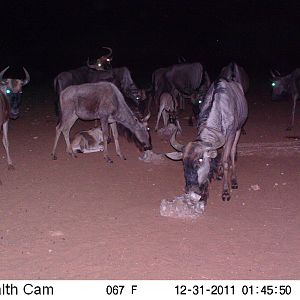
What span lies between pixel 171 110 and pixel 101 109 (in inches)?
115

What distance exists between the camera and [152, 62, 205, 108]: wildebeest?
1608 centimetres

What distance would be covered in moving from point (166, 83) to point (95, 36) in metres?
45.2

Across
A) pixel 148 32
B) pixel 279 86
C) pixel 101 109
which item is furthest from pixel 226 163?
pixel 148 32

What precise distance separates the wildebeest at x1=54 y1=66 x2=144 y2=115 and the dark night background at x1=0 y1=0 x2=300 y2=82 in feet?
67.3

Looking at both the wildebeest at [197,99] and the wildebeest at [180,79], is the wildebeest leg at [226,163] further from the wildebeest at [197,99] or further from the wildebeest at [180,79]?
the wildebeest at [180,79]

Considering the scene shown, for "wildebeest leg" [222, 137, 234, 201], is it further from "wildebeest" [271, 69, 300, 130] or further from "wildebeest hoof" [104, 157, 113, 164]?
"wildebeest" [271, 69, 300, 130]

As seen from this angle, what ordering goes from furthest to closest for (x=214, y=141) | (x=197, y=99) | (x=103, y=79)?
(x=103, y=79) → (x=197, y=99) → (x=214, y=141)

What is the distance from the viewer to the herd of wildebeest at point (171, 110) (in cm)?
750

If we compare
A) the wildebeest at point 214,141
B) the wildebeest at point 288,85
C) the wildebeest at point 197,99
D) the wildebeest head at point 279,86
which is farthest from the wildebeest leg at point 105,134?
the wildebeest head at point 279,86

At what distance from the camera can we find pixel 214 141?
7625 millimetres

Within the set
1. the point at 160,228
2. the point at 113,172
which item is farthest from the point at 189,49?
the point at 160,228

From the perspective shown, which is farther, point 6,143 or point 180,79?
point 180,79

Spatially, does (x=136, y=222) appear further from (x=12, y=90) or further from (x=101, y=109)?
(x=12, y=90)

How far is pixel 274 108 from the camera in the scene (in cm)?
1753
